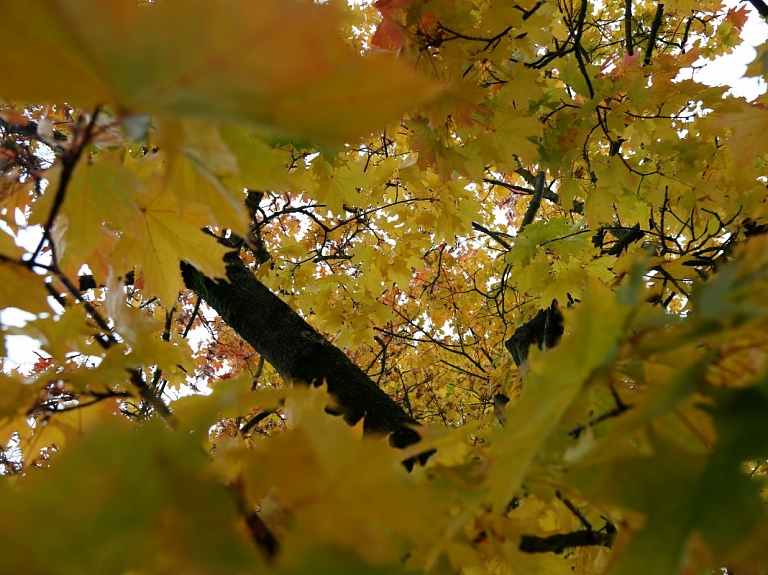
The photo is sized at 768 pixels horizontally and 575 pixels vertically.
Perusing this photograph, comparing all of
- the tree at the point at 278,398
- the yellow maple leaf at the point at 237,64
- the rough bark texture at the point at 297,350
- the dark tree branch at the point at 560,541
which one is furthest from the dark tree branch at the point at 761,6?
the yellow maple leaf at the point at 237,64

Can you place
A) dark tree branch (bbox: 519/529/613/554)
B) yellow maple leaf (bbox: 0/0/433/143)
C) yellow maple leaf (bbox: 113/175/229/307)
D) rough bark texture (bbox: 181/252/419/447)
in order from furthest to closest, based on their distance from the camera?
rough bark texture (bbox: 181/252/419/447), yellow maple leaf (bbox: 113/175/229/307), dark tree branch (bbox: 519/529/613/554), yellow maple leaf (bbox: 0/0/433/143)

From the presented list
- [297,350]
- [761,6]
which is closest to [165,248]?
[297,350]

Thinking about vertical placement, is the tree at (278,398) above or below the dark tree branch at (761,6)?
below

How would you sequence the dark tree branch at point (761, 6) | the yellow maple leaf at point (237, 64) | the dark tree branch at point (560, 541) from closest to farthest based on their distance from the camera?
the yellow maple leaf at point (237, 64), the dark tree branch at point (560, 541), the dark tree branch at point (761, 6)

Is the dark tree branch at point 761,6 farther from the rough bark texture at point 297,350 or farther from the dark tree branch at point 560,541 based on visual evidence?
the dark tree branch at point 560,541

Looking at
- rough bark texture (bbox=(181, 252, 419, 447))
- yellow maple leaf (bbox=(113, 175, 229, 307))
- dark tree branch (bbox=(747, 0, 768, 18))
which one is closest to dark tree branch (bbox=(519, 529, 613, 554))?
yellow maple leaf (bbox=(113, 175, 229, 307))

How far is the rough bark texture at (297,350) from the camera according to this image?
4.99 ft

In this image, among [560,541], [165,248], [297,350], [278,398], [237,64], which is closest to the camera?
[237,64]

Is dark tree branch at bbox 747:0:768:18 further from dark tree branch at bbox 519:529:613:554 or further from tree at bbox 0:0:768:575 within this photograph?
dark tree branch at bbox 519:529:613:554

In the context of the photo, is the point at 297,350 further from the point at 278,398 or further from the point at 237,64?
the point at 237,64

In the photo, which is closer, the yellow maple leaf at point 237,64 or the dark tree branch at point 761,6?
the yellow maple leaf at point 237,64

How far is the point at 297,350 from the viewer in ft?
5.67

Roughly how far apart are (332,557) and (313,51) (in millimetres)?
295

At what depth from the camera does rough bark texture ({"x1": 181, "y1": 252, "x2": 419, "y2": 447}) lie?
4.99 feet
